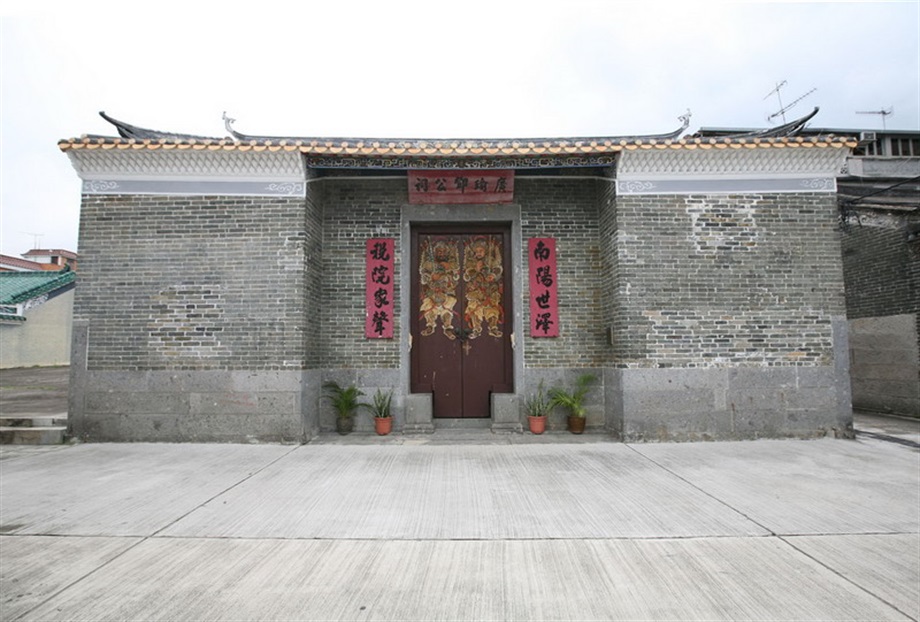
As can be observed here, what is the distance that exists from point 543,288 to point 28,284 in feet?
65.3

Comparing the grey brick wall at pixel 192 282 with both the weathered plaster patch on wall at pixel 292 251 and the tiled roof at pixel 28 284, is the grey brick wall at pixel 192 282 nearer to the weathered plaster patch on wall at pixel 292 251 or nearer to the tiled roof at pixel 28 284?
the weathered plaster patch on wall at pixel 292 251

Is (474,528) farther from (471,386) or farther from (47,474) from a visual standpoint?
(47,474)

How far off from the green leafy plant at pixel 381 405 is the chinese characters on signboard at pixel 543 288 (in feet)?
7.13

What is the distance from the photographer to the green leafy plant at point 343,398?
6789 millimetres

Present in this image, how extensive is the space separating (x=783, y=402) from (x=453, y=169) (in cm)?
515

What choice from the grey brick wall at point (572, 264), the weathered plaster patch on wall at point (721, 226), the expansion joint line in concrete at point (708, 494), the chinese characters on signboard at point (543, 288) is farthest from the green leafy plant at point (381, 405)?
the weathered plaster patch on wall at point (721, 226)

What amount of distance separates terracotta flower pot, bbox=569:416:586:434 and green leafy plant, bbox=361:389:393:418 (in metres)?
2.44

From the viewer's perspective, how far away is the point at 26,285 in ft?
59.1

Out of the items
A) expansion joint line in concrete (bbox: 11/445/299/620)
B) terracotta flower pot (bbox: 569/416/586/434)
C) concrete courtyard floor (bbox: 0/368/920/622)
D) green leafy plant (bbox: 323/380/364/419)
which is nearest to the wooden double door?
green leafy plant (bbox: 323/380/364/419)

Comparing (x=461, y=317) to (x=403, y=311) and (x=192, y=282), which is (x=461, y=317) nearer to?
(x=403, y=311)

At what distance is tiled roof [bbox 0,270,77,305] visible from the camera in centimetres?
1614

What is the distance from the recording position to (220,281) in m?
6.50

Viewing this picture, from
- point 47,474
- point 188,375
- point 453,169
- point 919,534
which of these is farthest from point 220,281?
point 919,534

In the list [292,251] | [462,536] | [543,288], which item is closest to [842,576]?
[462,536]
